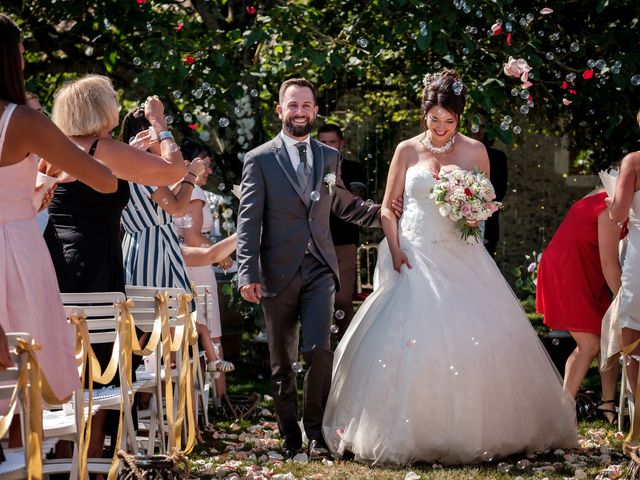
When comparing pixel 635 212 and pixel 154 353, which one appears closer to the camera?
pixel 154 353

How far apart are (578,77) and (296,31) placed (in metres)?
2.38

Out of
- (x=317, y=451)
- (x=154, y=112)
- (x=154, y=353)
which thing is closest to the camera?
(x=154, y=112)

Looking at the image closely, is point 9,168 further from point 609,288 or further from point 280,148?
point 609,288

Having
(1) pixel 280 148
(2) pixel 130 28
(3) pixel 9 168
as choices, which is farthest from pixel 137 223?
(2) pixel 130 28

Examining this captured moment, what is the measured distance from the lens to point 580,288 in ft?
23.0

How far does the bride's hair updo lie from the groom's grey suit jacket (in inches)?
28.8

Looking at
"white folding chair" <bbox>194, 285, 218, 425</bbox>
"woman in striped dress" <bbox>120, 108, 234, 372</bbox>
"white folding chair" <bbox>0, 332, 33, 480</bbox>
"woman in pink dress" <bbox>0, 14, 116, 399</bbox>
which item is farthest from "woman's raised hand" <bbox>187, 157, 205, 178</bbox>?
"white folding chair" <bbox>0, 332, 33, 480</bbox>

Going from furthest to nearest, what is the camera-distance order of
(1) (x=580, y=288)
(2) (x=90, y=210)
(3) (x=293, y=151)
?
1. (1) (x=580, y=288)
2. (3) (x=293, y=151)
3. (2) (x=90, y=210)

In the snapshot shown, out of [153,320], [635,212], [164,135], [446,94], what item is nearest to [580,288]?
[635,212]

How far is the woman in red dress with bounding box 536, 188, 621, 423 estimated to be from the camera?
22.6 ft

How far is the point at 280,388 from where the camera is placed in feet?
19.5

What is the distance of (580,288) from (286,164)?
2329 mm

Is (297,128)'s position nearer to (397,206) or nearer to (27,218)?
(397,206)

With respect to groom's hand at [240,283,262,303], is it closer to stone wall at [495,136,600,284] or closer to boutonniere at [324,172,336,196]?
boutonniere at [324,172,336,196]
